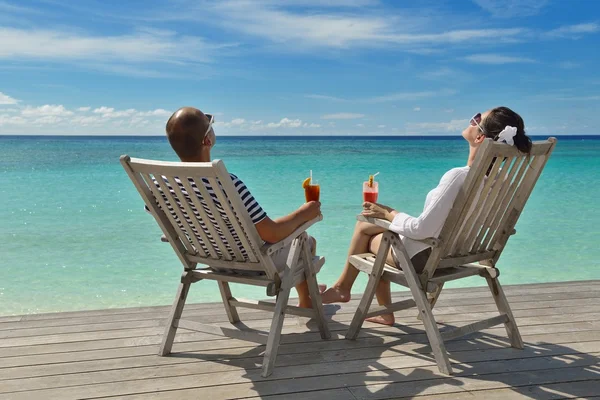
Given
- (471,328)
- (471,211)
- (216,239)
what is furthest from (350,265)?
(216,239)

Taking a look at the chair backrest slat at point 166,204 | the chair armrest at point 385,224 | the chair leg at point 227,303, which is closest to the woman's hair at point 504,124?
the chair armrest at point 385,224

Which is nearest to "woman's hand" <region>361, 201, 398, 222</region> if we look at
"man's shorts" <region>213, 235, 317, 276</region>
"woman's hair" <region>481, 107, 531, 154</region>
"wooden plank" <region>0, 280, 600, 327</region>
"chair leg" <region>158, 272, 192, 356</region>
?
"man's shorts" <region>213, 235, 317, 276</region>

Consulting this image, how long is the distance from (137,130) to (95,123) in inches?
476

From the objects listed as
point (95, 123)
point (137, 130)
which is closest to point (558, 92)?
point (137, 130)

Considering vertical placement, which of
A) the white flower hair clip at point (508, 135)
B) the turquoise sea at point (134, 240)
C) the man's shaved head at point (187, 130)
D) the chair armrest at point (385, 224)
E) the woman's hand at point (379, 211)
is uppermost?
the white flower hair clip at point (508, 135)

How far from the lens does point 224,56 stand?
4725 centimetres

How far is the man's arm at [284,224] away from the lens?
2795 mm

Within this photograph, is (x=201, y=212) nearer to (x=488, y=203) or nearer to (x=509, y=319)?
(x=488, y=203)

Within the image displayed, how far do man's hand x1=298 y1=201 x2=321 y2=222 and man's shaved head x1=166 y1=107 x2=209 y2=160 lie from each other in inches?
23.0

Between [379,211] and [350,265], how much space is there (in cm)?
58

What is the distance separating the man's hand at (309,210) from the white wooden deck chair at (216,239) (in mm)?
44

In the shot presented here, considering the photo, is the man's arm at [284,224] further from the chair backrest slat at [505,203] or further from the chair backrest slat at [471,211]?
the chair backrest slat at [505,203]

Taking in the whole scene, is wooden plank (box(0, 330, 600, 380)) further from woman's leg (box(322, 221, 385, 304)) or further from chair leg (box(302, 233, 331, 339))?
woman's leg (box(322, 221, 385, 304))

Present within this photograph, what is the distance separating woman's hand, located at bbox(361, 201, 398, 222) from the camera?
9.99 feet
